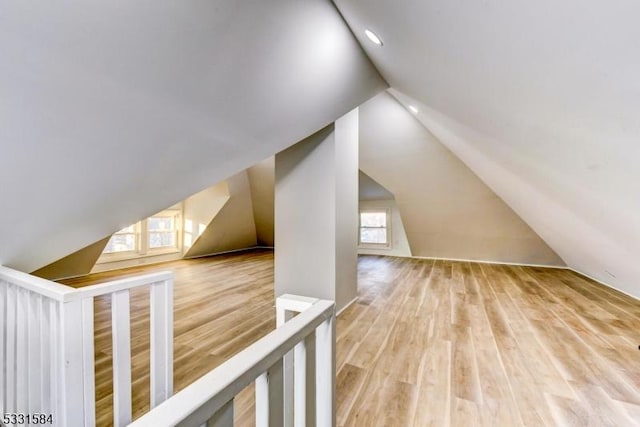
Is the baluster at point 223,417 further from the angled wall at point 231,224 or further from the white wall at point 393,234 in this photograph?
the white wall at point 393,234

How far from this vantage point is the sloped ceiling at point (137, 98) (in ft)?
2.99

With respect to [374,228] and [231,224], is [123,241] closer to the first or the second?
[231,224]

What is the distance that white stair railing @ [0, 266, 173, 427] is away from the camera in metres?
1.14

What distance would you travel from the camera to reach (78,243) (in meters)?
2.20

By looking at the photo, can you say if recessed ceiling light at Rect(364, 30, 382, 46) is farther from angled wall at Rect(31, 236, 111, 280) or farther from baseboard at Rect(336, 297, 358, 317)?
angled wall at Rect(31, 236, 111, 280)

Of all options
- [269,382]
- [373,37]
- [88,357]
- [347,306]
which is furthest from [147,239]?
[269,382]

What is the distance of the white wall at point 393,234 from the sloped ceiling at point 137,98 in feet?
16.9

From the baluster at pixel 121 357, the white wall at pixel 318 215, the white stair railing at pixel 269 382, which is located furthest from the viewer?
the white wall at pixel 318 215

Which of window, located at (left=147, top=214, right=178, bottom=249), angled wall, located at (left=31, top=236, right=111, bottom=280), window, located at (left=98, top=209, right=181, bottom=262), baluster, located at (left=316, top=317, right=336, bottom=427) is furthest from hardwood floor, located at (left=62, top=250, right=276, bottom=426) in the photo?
window, located at (left=147, top=214, right=178, bottom=249)

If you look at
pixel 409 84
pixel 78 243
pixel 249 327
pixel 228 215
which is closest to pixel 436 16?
pixel 409 84

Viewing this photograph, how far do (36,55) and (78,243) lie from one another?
184 centimetres

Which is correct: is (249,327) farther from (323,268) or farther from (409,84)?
(409,84)

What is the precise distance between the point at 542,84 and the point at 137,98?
1742 millimetres

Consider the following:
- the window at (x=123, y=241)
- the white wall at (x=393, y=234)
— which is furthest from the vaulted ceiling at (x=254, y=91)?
the white wall at (x=393, y=234)
